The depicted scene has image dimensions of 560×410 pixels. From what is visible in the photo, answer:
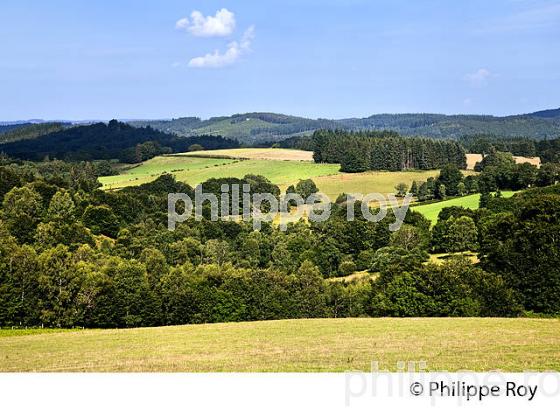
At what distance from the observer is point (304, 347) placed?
26.8 meters

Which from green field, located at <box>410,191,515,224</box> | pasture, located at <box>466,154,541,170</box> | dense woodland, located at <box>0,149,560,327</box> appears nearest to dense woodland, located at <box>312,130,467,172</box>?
pasture, located at <box>466,154,541,170</box>

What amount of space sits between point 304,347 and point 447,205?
8223 cm

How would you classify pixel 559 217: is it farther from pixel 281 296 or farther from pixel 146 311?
pixel 146 311

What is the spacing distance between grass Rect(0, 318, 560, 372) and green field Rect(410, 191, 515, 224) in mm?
63006

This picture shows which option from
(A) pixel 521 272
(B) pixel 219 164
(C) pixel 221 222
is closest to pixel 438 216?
(C) pixel 221 222

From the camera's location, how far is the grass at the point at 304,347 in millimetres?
22078

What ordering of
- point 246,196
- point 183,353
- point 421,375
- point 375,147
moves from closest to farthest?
Answer: point 421,375
point 183,353
point 246,196
point 375,147

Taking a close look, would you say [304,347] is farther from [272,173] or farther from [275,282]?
[272,173]

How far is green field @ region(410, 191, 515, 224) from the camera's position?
99450 millimetres

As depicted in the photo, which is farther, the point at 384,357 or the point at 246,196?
the point at 246,196

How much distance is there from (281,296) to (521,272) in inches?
799

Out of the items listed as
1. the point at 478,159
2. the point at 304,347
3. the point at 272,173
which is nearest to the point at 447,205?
the point at 272,173

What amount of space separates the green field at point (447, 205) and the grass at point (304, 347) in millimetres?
63006

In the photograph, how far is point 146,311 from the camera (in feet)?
178
